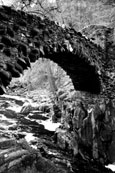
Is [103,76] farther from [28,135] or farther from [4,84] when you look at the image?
[4,84]

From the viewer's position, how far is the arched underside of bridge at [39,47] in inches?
109

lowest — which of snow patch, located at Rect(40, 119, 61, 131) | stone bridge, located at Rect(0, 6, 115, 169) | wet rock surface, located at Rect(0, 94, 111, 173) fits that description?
wet rock surface, located at Rect(0, 94, 111, 173)

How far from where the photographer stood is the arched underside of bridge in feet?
9.07

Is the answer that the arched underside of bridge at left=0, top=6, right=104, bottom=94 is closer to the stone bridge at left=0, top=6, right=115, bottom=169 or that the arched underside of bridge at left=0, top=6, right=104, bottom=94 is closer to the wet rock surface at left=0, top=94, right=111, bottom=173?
the stone bridge at left=0, top=6, right=115, bottom=169

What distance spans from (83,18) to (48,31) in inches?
620

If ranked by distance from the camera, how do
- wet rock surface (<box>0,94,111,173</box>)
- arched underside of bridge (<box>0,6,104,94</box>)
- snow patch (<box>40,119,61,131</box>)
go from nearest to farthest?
arched underside of bridge (<box>0,6,104,94</box>) → wet rock surface (<box>0,94,111,173</box>) → snow patch (<box>40,119,61,131</box>)

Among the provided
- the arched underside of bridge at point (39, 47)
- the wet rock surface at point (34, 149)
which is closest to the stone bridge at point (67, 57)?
the arched underside of bridge at point (39, 47)

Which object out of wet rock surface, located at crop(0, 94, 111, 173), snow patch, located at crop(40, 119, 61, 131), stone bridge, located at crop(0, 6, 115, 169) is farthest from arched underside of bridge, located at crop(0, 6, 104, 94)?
snow patch, located at crop(40, 119, 61, 131)

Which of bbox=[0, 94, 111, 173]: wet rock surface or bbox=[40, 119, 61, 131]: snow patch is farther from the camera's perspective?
bbox=[40, 119, 61, 131]: snow patch

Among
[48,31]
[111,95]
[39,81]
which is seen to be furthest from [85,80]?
[39,81]

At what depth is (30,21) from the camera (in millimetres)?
3592

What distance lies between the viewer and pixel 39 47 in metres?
3.69

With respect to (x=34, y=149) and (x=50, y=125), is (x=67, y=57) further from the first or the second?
(x=50, y=125)

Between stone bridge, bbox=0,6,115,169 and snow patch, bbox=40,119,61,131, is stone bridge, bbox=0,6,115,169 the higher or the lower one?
the higher one
